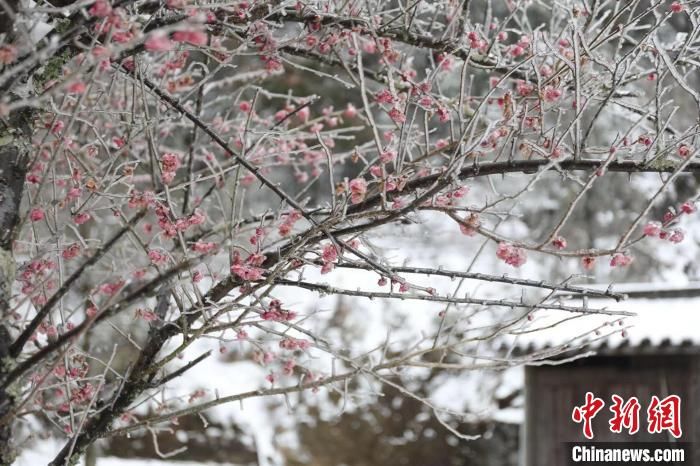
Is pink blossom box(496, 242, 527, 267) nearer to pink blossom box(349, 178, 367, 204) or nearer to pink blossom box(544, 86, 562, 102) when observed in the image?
pink blossom box(349, 178, 367, 204)

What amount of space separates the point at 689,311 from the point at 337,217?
228 inches

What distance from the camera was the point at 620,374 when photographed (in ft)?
23.7

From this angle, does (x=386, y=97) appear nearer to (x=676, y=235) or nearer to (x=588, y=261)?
(x=588, y=261)

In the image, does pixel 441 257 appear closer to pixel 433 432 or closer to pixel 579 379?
pixel 433 432

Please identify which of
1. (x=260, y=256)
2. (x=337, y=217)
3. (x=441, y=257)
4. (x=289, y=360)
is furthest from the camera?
(x=441, y=257)

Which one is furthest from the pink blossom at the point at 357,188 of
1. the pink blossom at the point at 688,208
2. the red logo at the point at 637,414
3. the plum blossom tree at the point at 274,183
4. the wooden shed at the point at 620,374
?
the red logo at the point at 637,414

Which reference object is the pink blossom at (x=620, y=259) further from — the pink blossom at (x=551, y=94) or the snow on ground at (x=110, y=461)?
the snow on ground at (x=110, y=461)

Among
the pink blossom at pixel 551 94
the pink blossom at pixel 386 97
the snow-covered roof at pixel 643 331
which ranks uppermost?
the snow-covered roof at pixel 643 331

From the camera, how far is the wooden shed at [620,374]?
664cm

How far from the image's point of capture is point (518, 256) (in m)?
2.38

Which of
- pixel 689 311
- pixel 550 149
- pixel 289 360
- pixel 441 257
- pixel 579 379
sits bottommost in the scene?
pixel 289 360

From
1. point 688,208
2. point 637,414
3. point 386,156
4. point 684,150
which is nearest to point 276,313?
point 386,156

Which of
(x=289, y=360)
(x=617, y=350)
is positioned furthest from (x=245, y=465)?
(x=289, y=360)

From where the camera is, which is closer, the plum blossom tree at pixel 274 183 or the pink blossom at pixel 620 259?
the plum blossom tree at pixel 274 183
